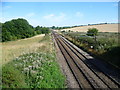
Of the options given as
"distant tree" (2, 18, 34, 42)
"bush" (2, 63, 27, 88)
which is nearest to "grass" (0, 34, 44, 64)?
"bush" (2, 63, 27, 88)

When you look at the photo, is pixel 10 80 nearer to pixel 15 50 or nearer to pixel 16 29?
pixel 15 50

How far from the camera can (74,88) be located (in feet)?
29.8

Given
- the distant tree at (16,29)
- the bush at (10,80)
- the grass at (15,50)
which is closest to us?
the bush at (10,80)

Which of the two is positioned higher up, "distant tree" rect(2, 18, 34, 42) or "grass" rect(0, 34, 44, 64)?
"distant tree" rect(2, 18, 34, 42)

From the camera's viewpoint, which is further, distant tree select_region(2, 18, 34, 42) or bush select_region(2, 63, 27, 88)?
distant tree select_region(2, 18, 34, 42)

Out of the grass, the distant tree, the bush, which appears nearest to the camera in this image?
the bush

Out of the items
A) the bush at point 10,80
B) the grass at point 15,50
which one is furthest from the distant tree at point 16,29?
the bush at point 10,80

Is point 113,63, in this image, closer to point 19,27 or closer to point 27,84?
point 27,84

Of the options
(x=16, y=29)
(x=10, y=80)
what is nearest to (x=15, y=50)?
(x=10, y=80)

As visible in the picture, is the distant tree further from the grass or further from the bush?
the bush

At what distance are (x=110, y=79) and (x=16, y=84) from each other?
267 inches

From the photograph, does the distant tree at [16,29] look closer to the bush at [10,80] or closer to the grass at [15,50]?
the grass at [15,50]

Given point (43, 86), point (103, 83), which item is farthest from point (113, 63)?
point (43, 86)

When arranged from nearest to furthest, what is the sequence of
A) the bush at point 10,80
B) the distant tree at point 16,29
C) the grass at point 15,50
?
the bush at point 10,80 → the grass at point 15,50 → the distant tree at point 16,29
